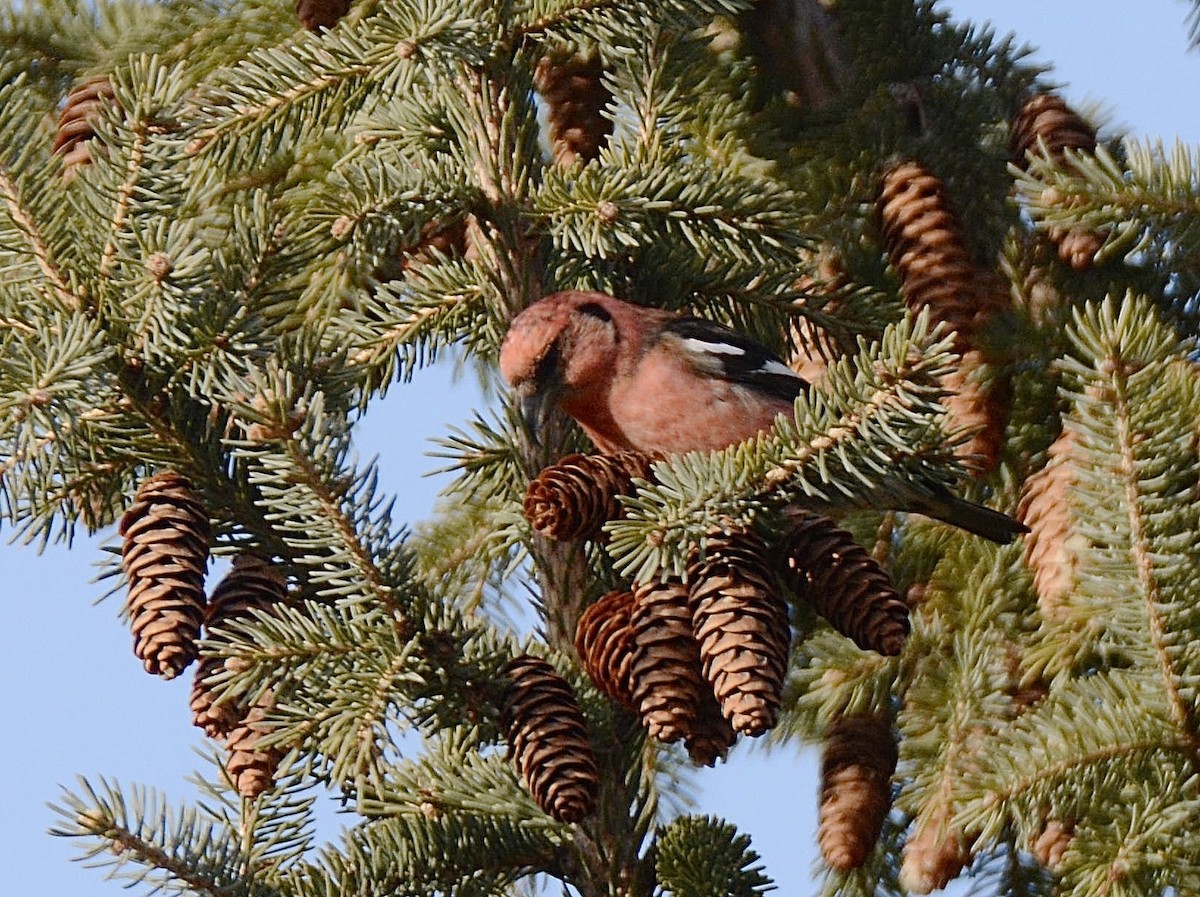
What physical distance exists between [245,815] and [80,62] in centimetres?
193

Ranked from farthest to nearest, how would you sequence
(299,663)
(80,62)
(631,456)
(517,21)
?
(80,62), (517,21), (631,456), (299,663)

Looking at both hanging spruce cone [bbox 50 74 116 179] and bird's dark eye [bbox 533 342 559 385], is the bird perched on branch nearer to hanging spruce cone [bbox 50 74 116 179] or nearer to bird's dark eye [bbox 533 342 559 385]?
bird's dark eye [bbox 533 342 559 385]

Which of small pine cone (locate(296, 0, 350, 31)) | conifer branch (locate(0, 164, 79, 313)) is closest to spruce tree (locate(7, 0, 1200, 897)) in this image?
conifer branch (locate(0, 164, 79, 313))

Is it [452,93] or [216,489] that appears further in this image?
[452,93]

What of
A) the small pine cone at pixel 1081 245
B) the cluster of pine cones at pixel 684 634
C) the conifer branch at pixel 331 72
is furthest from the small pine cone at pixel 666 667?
the small pine cone at pixel 1081 245

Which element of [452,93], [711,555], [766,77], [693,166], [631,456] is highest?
[766,77]

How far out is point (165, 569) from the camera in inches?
77.4

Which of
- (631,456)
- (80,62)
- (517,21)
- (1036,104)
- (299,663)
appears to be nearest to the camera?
(299,663)

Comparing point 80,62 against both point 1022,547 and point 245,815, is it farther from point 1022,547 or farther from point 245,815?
point 1022,547

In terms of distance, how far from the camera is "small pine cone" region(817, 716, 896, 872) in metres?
2.74

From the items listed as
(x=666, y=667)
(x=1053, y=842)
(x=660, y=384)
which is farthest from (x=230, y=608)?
(x=1053, y=842)

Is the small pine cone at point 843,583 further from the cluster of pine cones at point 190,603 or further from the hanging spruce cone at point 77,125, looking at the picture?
the hanging spruce cone at point 77,125

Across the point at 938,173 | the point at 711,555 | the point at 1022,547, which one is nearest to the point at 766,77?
the point at 938,173

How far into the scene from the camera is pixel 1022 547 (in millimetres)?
2738
